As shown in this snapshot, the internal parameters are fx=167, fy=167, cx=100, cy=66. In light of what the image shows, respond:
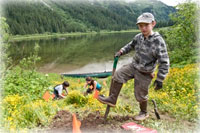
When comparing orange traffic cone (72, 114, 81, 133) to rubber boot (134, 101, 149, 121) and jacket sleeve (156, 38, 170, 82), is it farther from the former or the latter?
jacket sleeve (156, 38, 170, 82)

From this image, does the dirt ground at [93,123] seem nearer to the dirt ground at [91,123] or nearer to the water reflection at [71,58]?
the dirt ground at [91,123]

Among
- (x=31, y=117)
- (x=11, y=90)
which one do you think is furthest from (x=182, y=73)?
(x=11, y=90)

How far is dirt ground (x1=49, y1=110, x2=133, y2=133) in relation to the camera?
3.44 meters

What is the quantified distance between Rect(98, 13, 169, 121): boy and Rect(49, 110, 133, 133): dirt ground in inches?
17.0

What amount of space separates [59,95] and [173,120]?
4.94 m

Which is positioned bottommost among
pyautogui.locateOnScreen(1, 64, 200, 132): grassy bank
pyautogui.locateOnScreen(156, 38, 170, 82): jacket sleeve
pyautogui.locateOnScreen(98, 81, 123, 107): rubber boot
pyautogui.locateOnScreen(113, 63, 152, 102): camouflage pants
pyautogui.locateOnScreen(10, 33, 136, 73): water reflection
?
pyautogui.locateOnScreen(10, 33, 136, 73): water reflection

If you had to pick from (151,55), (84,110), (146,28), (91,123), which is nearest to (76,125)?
(91,123)

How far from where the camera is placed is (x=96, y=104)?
4914mm

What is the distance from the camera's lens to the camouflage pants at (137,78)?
3.69 metres

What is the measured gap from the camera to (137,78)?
12.3 feet

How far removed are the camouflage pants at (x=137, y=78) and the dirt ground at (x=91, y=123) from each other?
78cm

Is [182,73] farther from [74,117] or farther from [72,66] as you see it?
[72,66]

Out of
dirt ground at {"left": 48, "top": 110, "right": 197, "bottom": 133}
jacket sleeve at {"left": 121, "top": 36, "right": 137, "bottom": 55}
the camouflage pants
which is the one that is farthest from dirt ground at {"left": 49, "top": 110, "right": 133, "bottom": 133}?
jacket sleeve at {"left": 121, "top": 36, "right": 137, "bottom": 55}

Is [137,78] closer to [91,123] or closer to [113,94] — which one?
[113,94]
